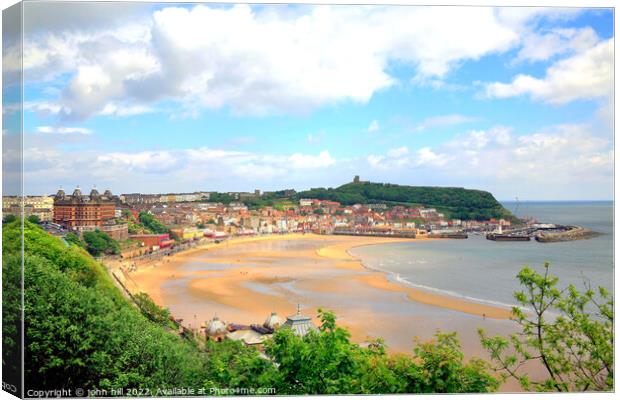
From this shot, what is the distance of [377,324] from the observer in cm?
695

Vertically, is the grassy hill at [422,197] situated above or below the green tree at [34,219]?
above

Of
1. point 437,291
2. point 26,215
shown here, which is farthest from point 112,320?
point 437,291

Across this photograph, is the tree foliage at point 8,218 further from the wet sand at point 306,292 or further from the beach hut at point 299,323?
the beach hut at point 299,323

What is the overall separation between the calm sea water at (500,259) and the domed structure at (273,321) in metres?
2.57

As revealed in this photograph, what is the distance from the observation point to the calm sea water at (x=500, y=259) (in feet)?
20.8

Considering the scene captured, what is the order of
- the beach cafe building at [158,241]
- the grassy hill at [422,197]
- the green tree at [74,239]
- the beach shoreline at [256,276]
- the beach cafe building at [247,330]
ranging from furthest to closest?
the beach cafe building at [158,241], the beach shoreline at [256,276], the grassy hill at [422,197], the green tree at [74,239], the beach cafe building at [247,330]

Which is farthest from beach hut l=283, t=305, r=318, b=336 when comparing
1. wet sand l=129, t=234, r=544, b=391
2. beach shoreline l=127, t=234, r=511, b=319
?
beach shoreline l=127, t=234, r=511, b=319

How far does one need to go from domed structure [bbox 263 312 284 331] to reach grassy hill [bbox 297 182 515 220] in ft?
4.92

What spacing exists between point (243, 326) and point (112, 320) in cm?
194

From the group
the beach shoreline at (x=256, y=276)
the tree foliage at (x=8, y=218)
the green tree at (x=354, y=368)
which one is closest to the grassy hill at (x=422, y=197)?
the beach shoreline at (x=256, y=276)

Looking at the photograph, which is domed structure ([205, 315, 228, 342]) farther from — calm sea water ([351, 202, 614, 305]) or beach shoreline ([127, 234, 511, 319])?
calm sea water ([351, 202, 614, 305])

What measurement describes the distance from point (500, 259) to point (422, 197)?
261cm

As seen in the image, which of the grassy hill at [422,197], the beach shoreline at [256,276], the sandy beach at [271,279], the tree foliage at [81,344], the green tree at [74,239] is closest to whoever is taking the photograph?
the tree foliage at [81,344]

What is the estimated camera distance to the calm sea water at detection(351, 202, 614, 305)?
6346mm
